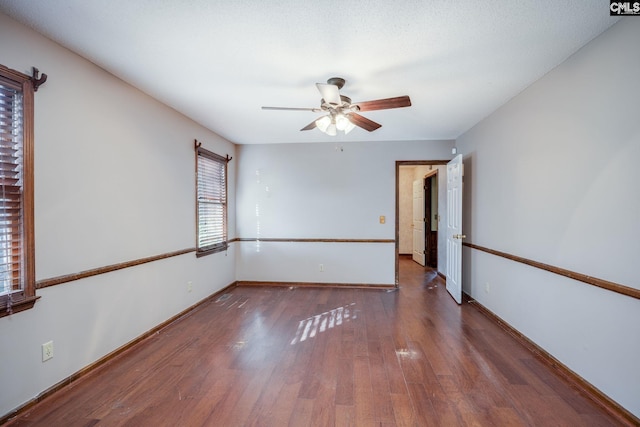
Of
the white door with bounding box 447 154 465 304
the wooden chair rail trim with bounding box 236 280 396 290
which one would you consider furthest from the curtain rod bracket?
the white door with bounding box 447 154 465 304

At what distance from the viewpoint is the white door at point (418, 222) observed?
23.1 feet

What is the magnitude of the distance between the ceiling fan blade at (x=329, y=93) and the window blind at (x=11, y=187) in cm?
191

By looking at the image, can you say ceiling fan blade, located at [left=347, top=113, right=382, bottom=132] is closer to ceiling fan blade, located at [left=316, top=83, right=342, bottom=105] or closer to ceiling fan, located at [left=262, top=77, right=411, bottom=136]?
ceiling fan, located at [left=262, top=77, right=411, bottom=136]

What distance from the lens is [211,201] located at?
14.2 feet

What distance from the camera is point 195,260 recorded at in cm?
386

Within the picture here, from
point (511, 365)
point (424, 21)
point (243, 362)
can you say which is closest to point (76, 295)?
point (243, 362)

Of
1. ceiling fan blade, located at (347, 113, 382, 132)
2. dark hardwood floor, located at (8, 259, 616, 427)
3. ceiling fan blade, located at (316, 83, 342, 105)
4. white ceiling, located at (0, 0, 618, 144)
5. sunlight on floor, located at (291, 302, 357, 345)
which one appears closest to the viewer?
white ceiling, located at (0, 0, 618, 144)

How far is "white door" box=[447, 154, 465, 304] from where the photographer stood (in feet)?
13.0

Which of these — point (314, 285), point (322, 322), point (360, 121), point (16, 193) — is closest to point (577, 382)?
point (322, 322)

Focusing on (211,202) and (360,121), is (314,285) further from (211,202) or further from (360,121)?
(360,121)

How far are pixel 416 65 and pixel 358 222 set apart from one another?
2.92 metres

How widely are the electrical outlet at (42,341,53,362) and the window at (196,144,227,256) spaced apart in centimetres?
189

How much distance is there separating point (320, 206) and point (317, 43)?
315 cm

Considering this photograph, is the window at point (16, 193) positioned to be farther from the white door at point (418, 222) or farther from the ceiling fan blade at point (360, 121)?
the white door at point (418, 222)
